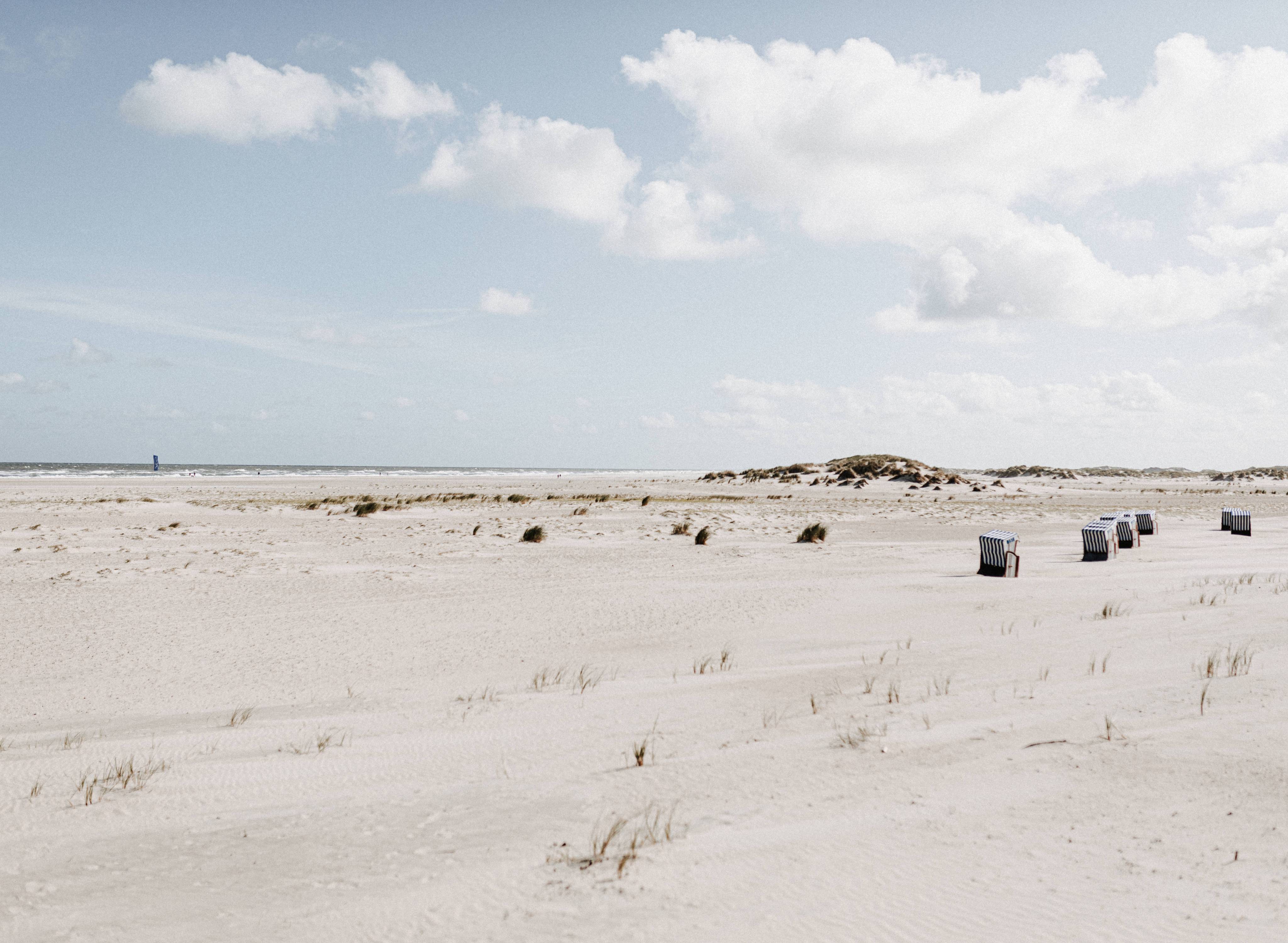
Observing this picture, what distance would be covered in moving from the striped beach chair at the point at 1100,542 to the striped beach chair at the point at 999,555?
10.8 feet

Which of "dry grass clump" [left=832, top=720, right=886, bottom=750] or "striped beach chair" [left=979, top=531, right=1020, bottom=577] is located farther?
"striped beach chair" [left=979, top=531, right=1020, bottom=577]

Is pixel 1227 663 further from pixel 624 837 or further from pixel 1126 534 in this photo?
pixel 1126 534

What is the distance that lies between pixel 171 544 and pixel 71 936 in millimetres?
17956

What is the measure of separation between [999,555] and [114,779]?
535 inches

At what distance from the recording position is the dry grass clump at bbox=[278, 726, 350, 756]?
5551mm

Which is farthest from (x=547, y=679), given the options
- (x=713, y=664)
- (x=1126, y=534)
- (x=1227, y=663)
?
(x=1126, y=534)

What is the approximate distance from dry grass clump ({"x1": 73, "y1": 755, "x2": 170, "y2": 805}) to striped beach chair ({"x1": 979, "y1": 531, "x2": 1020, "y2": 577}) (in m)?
13.2

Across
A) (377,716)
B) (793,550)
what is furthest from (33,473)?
(377,716)

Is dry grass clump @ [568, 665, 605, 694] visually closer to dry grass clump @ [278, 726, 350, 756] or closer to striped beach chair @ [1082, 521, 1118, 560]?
dry grass clump @ [278, 726, 350, 756]

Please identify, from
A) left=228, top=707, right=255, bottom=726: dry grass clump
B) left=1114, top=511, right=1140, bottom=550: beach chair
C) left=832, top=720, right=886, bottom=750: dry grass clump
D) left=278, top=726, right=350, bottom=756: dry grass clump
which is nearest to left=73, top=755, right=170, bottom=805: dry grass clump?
left=278, top=726, right=350, bottom=756: dry grass clump

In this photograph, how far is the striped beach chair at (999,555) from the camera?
14031 mm

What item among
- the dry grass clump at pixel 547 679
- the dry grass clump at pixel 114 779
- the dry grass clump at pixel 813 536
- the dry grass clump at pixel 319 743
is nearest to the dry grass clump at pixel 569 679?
the dry grass clump at pixel 547 679

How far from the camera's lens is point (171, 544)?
1870 cm

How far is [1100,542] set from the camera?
16.4 metres
